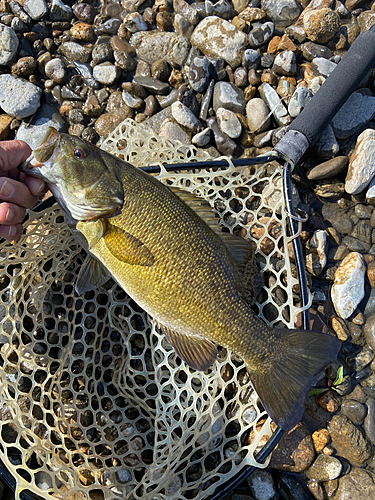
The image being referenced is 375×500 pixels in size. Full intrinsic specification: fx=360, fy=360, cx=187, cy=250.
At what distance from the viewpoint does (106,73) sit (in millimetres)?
4832

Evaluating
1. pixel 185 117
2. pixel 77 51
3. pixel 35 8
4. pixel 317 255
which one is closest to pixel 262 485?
pixel 317 255

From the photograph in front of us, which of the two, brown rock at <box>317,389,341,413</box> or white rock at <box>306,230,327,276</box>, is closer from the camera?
brown rock at <box>317,389,341,413</box>

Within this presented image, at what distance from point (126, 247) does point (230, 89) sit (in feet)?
9.71

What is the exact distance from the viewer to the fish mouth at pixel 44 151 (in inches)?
112

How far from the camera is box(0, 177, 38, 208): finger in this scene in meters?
2.91

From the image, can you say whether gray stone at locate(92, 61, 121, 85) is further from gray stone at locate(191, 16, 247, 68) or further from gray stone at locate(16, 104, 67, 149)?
gray stone at locate(191, 16, 247, 68)

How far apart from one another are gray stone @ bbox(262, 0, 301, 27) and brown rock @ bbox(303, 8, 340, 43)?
22cm

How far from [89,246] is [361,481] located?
3505mm

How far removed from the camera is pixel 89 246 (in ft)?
9.96

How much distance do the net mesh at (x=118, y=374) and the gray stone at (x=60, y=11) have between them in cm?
232

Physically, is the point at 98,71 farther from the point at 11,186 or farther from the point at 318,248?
the point at 318,248

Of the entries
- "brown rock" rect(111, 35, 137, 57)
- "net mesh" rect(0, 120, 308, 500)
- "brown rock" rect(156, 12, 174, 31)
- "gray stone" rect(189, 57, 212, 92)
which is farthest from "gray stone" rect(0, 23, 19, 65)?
"gray stone" rect(189, 57, 212, 92)

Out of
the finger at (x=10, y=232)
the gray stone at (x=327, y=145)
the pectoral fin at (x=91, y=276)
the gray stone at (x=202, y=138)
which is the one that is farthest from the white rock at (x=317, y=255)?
the finger at (x=10, y=232)

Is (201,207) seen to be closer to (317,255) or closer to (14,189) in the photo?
(14,189)
